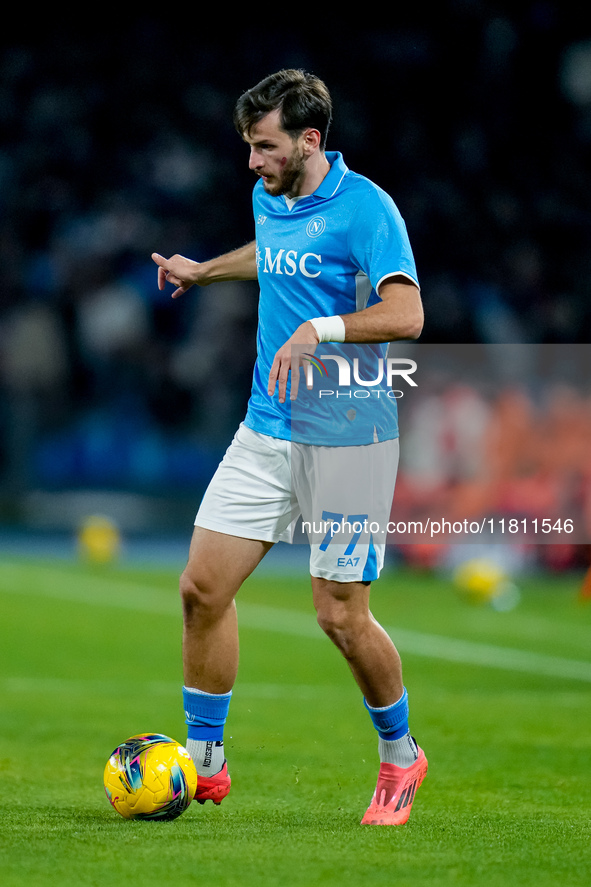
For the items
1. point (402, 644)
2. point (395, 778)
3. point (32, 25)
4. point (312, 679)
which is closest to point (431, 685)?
point (312, 679)

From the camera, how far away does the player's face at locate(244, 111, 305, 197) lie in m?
4.21

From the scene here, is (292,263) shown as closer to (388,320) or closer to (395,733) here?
(388,320)

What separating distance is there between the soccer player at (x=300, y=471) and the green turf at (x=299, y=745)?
0.31m

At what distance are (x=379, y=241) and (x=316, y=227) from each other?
0.87 ft

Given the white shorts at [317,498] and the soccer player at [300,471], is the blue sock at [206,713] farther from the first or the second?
the white shorts at [317,498]

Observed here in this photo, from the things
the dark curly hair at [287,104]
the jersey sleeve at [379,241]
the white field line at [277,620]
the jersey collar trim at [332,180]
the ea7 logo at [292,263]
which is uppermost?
the dark curly hair at [287,104]

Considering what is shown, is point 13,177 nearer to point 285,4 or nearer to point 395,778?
point 285,4

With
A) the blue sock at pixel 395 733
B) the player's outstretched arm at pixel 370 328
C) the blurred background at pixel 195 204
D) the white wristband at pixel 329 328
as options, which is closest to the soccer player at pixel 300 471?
the blue sock at pixel 395 733

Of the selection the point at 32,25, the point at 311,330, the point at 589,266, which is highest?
the point at 32,25

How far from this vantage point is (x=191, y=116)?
18672 millimetres

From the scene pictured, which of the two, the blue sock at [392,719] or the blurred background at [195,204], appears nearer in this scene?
the blue sock at [392,719]

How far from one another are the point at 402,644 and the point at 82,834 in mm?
5324

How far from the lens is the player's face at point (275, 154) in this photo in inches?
166

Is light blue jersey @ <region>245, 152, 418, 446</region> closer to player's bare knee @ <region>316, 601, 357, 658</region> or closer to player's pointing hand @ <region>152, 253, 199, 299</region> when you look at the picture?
player's pointing hand @ <region>152, 253, 199, 299</region>
